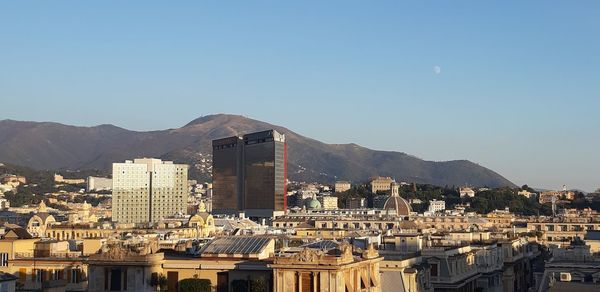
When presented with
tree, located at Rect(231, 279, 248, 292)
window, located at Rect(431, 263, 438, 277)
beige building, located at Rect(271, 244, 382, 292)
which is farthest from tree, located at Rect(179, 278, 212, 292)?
window, located at Rect(431, 263, 438, 277)

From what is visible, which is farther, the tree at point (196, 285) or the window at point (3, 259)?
the window at point (3, 259)

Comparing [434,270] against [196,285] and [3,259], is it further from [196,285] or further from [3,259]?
[3,259]

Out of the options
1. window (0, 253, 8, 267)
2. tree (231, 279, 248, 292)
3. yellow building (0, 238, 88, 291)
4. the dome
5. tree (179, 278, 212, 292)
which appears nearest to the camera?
tree (231, 279, 248, 292)

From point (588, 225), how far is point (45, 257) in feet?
315

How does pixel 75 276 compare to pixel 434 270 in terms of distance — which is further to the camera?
pixel 434 270

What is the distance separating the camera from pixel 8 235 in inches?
2926

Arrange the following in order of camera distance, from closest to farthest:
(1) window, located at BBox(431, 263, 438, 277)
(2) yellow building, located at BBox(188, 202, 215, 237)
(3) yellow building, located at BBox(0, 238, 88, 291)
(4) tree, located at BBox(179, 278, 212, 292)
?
(4) tree, located at BBox(179, 278, 212, 292), (3) yellow building, located at BBox(0, 238, 88, 291), (1) window, located at BBox(431, 263, 438, 277), (2) yellow building, located at BBox(188, 202, 215, 237)

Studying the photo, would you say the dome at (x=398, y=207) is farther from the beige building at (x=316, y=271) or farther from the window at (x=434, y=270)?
the beige building at (x=316, y=271)

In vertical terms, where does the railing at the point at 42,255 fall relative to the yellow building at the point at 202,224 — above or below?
below

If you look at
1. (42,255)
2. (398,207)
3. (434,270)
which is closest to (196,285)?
(42,255)

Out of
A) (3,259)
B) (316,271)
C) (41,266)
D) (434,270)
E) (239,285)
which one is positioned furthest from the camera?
(434,270)

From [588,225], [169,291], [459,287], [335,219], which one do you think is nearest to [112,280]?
[169,291]

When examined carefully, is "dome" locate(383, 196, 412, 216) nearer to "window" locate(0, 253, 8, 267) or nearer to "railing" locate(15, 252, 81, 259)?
"railing" locate(15, 252, 81, 259)

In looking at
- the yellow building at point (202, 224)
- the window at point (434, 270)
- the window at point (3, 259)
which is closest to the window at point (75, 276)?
the window at point (3, 259)
